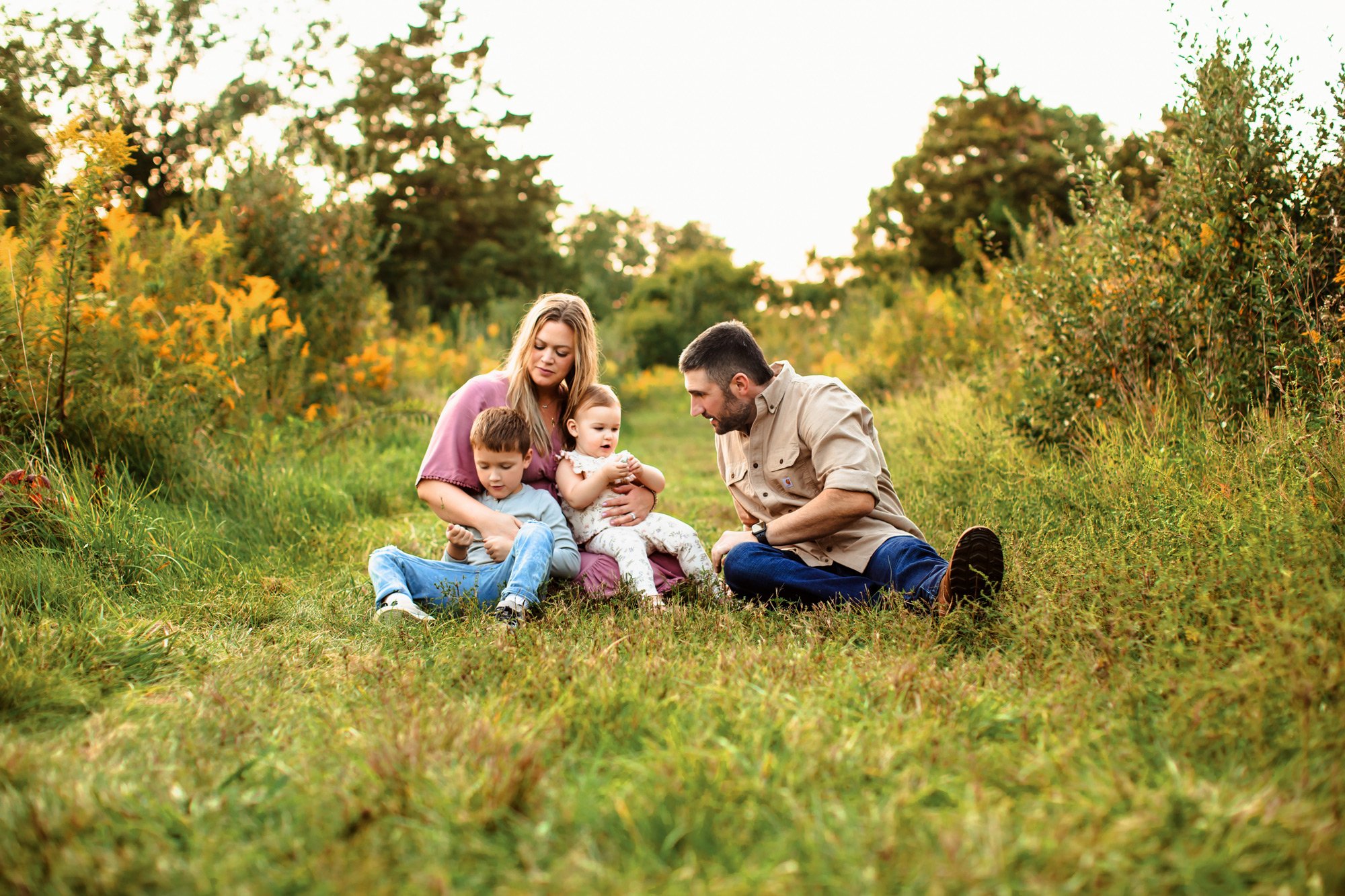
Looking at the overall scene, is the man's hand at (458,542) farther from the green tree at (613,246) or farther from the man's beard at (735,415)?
the green tree at (613,246)

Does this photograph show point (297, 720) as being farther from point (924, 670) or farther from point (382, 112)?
point (382, 112)

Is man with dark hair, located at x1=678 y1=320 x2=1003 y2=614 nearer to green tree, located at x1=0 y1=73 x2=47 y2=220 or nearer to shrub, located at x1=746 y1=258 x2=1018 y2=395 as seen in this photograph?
shrub, located at x1=746 y1=258 x2=1018 y2=395

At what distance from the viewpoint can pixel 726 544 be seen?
414cm

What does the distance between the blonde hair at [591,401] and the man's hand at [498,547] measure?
696mm

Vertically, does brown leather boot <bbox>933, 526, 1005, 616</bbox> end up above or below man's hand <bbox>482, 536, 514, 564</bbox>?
above

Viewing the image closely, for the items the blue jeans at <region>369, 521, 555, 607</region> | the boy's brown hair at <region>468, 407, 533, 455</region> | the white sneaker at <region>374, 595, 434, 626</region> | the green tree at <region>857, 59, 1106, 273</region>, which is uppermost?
the green tree at <region>857, 59, 1106, 273</region>

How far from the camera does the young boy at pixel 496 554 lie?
11.8 ft

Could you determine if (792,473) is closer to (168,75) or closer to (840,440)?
(840,440)

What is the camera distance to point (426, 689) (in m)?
2.62

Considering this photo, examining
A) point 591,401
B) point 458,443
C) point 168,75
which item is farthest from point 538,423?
point 168,75

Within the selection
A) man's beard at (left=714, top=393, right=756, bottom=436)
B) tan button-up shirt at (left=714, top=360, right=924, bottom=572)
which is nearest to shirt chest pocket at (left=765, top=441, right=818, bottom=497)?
tan button-up shirt at (left=714, top=360, right=924, bottom=572)

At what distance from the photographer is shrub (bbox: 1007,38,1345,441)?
156 inches

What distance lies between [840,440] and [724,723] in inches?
64.7

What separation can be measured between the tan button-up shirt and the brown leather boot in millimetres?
517
